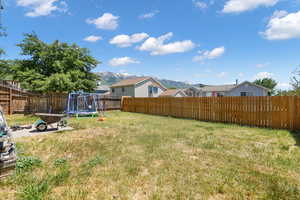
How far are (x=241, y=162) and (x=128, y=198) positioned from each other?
A: 2.57 metres

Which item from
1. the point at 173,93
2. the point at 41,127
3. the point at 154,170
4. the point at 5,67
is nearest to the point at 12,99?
the point at 5,67

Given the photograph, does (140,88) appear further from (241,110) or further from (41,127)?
(41,127)

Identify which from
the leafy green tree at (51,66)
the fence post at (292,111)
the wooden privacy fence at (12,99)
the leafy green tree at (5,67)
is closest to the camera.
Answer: the fence post at (292,111)

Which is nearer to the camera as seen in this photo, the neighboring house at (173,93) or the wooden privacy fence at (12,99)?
the wooden privacy fence at (12,99)

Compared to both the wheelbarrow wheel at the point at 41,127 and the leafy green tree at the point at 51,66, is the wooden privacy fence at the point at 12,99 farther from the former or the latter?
the wheelbarrow wheel at the point at 41,127

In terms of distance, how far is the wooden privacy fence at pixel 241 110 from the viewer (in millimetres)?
6566

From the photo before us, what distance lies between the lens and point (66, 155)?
3.91 metres

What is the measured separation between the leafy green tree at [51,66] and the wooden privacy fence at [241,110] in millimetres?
7800

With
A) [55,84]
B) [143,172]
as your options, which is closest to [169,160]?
[143,172]

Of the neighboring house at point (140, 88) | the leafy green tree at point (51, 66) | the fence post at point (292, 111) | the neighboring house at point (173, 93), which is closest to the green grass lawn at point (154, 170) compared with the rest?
the fence post at point (292, 111)

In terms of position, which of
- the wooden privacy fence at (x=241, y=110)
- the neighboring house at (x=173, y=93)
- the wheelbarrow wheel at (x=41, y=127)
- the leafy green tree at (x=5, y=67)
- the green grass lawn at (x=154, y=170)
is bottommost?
the green grass lawn at (x=154, y=170)

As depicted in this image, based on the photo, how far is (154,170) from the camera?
3.10 m

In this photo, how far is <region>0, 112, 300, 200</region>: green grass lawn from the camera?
2.38m

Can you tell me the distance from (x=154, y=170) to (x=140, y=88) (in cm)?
2597
